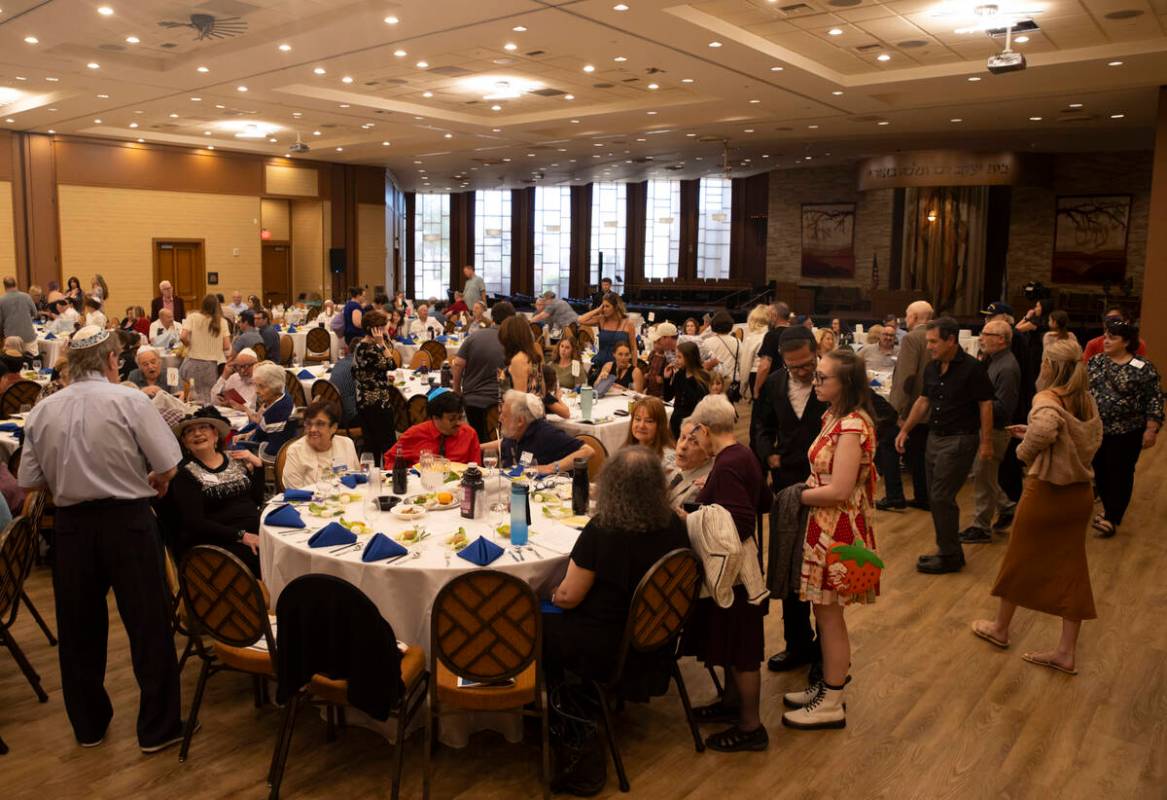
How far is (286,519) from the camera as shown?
167 inches

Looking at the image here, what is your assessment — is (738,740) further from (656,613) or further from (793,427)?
(793,427)

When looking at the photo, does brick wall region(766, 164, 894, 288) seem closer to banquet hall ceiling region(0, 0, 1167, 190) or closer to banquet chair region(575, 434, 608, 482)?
banquet hall ceiling region(0, 0, 1167, 190)

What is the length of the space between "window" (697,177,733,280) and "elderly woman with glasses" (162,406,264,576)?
22.5 meters

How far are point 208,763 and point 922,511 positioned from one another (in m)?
5.81

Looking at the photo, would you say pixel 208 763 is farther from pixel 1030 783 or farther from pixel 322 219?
pixel 322 219

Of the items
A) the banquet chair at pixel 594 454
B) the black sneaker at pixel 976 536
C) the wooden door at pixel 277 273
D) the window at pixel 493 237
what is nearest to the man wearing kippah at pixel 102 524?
the banquet chair at pixel 594 454

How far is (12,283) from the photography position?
12.2m

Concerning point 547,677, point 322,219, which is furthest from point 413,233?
point 547,677

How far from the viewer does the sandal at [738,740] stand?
402cm

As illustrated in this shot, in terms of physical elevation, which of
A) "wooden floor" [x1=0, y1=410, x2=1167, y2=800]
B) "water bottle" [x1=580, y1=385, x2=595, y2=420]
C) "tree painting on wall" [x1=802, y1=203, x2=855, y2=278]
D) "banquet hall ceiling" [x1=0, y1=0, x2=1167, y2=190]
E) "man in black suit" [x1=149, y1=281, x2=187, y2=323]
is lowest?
"wooden floor" [x1=0, y1=410, x2=1167, y2=800]

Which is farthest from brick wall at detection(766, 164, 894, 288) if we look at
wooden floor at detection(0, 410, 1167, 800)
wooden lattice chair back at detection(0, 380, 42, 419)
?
wooden lattice chair back at detection(0, 380, 42, 419)

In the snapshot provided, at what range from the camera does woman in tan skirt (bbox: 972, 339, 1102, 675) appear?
457 cm

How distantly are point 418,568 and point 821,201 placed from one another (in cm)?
2142

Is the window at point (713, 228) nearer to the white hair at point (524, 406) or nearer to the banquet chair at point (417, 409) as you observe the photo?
the banquet chair at point (417, 409)
